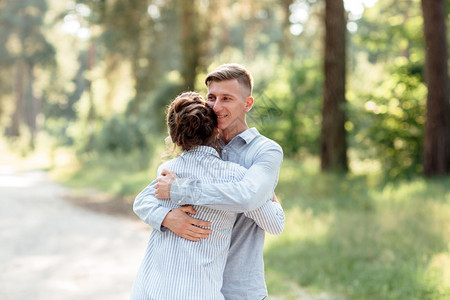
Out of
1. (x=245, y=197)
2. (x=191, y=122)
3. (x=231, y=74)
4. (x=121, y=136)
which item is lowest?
(x=121, y=136)

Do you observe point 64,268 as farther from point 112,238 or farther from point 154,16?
point 154,16

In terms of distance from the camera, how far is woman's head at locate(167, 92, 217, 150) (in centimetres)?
238

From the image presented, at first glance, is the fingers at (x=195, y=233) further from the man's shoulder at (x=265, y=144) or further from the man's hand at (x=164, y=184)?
the man's shoulder at (x=265, y=144)

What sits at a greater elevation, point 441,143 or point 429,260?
point 441,143

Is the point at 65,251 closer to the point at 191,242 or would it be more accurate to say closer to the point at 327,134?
the point at 191,242

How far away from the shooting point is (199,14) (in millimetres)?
18547

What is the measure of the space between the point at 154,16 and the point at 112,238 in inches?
532

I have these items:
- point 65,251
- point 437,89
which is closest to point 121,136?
point 437,89

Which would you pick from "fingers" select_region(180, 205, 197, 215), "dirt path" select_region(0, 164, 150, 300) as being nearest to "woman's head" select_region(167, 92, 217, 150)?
"fingers" select_region(180, 205, 197, 215)

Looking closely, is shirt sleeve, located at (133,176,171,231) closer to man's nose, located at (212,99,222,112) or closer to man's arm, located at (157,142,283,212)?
man's arm, located at (157,142,283,212)

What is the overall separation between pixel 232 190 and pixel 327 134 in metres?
11.3

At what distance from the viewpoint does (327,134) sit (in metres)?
13.4

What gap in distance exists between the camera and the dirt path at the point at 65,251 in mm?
6363

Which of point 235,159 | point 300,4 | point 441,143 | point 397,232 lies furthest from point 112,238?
point 300,4
